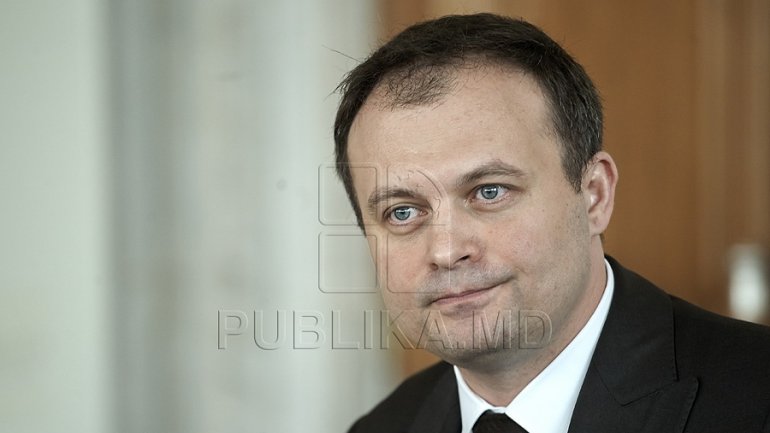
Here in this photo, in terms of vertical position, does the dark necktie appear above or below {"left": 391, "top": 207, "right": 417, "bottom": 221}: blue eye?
below

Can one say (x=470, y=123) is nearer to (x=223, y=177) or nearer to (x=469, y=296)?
(x=469, y=296)

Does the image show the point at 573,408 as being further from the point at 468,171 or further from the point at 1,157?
the point at 1,157

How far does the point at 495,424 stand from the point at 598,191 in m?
0.34

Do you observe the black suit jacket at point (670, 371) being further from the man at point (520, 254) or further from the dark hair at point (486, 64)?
the dark hair at point (486, 64)

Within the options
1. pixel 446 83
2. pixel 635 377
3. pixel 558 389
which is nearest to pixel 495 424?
pixel 558 389

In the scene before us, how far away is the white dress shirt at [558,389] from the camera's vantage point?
1147mm

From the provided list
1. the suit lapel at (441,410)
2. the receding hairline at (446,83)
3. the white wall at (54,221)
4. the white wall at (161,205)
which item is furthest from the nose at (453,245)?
the white wall at (54,221)

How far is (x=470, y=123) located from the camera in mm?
1096

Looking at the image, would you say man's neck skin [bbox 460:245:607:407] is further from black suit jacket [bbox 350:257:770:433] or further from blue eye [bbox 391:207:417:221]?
blue eye [bbox 391:207:417:221]

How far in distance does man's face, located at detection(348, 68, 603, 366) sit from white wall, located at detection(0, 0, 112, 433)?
976 millimetres

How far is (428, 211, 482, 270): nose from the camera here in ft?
3.51

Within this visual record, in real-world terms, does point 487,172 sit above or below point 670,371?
above

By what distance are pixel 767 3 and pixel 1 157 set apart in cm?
168

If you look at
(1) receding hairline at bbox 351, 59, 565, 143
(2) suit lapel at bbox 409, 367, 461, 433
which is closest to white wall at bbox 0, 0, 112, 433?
(2) suit lapel at bbox 409, 367, 461, 433
